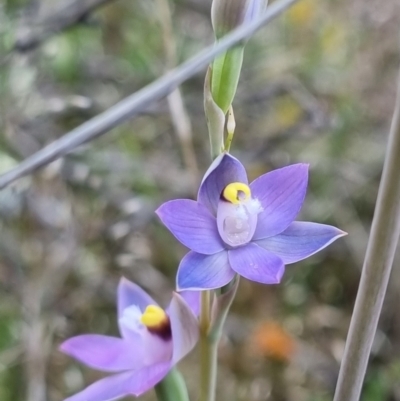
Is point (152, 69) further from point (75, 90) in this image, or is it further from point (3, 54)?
point (3, 54)

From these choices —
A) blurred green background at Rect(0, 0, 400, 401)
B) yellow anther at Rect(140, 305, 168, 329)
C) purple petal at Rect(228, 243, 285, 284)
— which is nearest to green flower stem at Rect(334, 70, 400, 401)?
purple petal at Rect(228, 243, 285, 284)

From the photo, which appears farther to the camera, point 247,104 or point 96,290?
point 247,104

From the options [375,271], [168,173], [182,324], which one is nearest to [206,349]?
[182,324]

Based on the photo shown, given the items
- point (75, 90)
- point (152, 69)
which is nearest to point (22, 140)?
point (75, 90)

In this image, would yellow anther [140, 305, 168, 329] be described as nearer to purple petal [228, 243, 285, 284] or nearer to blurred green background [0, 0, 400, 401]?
purple petal [228, 243, 285, 284]

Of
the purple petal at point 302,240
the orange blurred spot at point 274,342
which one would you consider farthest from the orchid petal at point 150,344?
the orange blurred spot at point 274,342

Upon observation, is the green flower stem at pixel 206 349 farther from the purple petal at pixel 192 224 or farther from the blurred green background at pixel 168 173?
the blurred green background at pixel 168 173

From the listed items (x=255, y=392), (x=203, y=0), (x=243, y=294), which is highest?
(x=203, y=0)
